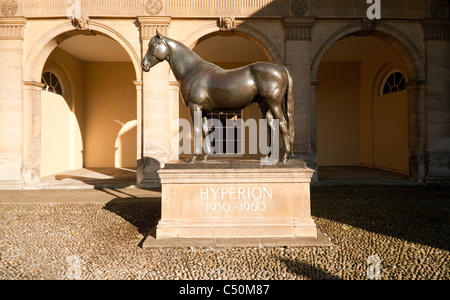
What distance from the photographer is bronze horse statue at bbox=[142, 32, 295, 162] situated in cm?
390

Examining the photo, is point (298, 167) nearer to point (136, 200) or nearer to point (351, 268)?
point (351, 268)

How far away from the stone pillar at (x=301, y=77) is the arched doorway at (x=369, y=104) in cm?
30

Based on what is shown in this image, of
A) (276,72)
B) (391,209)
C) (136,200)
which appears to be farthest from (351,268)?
(136,200)

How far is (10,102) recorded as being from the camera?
797 centimetres

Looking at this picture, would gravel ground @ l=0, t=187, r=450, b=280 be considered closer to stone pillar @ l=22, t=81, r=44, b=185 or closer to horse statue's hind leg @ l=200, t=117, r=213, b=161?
horse statue's hind leg @ l=200, t=117, r=213, b=161

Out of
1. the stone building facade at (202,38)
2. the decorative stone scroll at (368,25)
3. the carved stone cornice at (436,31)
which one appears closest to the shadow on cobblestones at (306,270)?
the stone building facade at (202,38)

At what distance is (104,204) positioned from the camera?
19.8ft

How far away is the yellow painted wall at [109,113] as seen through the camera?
13133 millimetres

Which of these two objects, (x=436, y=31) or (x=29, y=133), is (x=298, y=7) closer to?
(x=436, y=31)

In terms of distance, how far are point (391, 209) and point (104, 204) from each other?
602 cm

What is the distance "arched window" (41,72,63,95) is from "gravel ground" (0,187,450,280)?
21.3ft

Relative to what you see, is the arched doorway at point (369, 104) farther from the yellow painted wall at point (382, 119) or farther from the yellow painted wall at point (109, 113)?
the yellow painted wall at point (109, 113)

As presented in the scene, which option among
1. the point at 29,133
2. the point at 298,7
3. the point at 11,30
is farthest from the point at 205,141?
the point at 11,30

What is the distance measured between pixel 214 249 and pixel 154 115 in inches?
213
